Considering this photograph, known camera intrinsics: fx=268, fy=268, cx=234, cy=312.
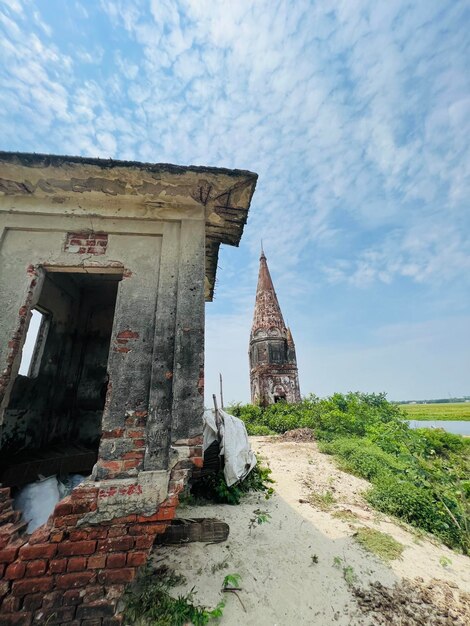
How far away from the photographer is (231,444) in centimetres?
502

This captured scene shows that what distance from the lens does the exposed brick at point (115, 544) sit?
2178mm

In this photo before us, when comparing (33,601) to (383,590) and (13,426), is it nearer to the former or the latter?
(13,426)

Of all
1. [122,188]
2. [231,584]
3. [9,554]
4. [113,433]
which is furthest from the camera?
[122,188]

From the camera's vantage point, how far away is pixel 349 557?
3334 millimetres

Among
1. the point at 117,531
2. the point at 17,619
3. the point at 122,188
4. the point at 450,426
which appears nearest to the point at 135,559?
the point at 117,531

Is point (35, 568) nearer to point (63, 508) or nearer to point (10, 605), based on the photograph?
point (10, 605)

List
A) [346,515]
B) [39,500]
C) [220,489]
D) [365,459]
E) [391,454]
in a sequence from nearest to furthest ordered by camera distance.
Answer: [39,500] → [346,515] → [220,489] → [365,459] → [391,454]

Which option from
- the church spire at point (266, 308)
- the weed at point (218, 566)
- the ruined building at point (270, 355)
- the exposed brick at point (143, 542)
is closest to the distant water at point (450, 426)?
the ruined building at point (270, 355)

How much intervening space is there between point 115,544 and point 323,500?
437cm

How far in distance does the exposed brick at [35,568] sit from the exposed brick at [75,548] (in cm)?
14

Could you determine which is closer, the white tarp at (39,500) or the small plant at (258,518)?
the white tarp at (39,500)

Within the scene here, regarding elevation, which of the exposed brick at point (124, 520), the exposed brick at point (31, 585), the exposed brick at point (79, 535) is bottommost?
the exposed brick at point (31, 585)

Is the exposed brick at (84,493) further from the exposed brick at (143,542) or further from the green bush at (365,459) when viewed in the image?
the green bush at (365,459)

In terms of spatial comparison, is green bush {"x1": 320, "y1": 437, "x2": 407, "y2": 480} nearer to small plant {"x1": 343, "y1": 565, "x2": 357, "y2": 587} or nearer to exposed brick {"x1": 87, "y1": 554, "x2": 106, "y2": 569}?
small plant {"x1": 343, "y1": 565, "x2": 357, "y2": 587}
